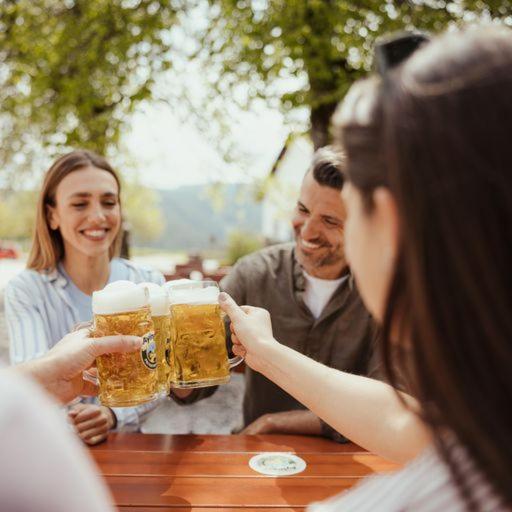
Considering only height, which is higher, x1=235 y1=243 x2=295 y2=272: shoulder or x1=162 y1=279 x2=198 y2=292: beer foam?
x1=235 y1=243 x2=295 y2=272: shoulder

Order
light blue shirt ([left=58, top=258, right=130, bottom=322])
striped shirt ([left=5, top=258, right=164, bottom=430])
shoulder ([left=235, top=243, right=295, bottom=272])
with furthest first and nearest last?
1. shoulder ([left=235, top=243, right=295, bottom=272])
2. light blue shirt ([left=58, top=258, right=130, bottom=322])
3. striped shirt ([left=5, top=258, right=164, bottom=430])

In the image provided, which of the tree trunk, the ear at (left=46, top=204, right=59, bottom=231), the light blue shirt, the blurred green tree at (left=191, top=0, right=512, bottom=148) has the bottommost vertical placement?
the light blue shirt

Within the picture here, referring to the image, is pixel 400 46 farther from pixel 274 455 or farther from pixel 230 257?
pixel 230 257

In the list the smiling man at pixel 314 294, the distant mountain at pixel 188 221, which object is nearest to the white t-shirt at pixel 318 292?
the smiling man at pixel 314 294

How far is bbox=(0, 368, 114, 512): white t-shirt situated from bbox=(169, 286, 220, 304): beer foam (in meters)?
1.20

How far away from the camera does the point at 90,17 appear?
22.8ft

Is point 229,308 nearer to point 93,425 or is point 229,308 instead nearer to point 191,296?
point 191,296

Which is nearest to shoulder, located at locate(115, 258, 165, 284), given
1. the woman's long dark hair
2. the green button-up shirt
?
the green button-up shirt

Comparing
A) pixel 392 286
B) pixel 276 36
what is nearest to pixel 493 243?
pixel 392 286

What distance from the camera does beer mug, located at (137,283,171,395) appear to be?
175cm

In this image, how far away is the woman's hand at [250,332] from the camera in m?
1.75

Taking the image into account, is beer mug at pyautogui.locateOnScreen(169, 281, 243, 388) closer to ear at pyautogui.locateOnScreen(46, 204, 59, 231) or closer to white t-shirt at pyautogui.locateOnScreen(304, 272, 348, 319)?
white t-shirt at pyautogui.locateOnScreen(304, 272, 348, 319)

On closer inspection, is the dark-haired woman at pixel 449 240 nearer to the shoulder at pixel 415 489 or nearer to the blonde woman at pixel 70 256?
the shoulder at pixel 415 489

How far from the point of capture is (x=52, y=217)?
8.88ft
